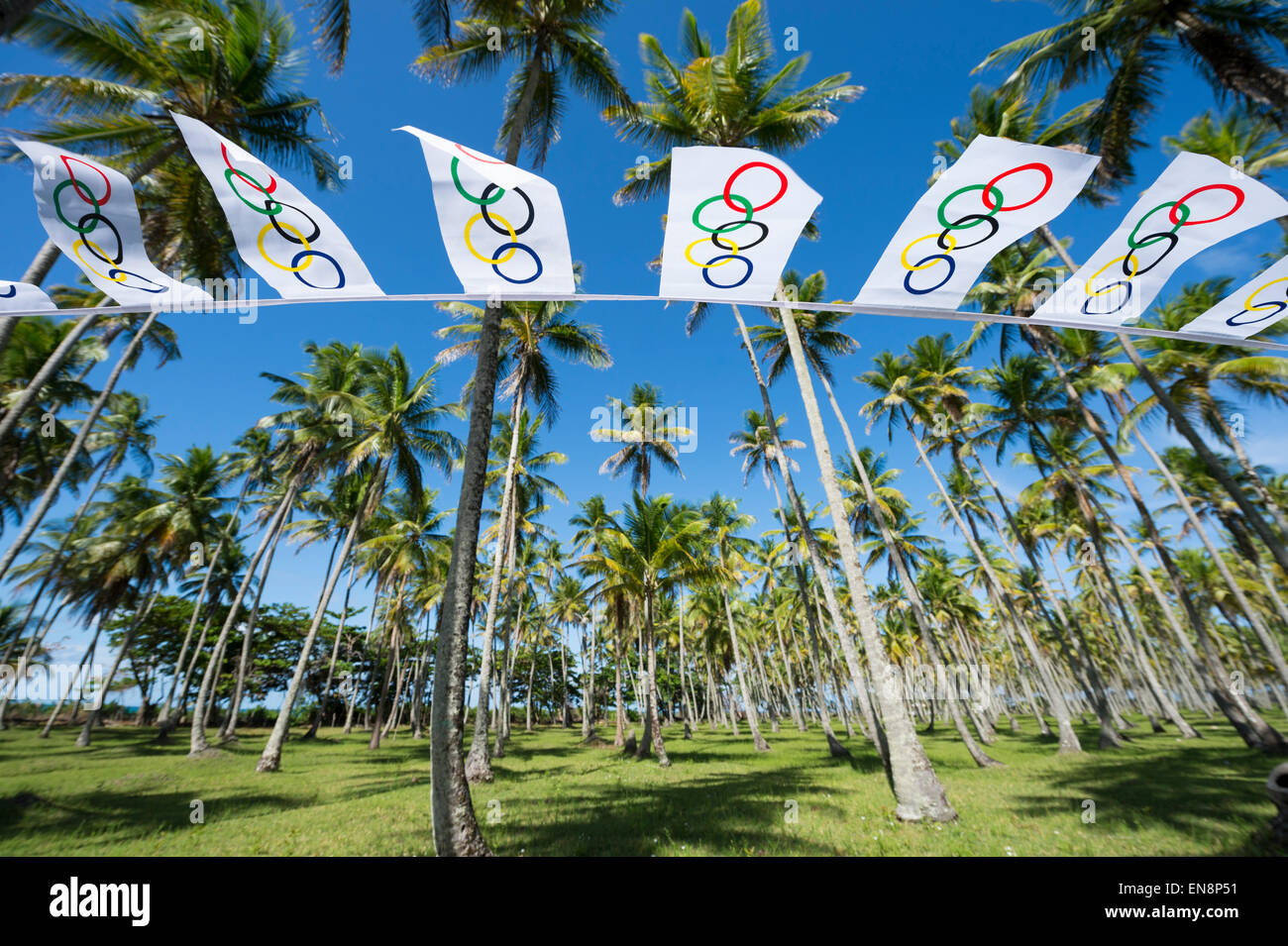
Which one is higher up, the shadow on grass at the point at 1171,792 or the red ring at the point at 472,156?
the red ring at the point at 472,156

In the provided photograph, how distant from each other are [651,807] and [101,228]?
434 inches

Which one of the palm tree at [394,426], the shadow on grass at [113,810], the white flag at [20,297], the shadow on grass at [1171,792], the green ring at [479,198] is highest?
the palm tree at [394,426]

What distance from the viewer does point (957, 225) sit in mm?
3555

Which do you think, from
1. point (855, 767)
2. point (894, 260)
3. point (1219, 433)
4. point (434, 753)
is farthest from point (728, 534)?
point (894, 260)

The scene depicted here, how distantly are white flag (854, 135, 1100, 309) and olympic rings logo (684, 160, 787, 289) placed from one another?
907 millimetres

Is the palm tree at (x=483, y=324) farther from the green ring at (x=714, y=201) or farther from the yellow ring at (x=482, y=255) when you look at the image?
the green ring at (x=714, y=201)

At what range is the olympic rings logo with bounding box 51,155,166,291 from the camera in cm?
396

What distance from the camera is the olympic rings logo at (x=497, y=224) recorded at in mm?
3629

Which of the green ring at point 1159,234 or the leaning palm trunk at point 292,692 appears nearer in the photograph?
the green ring at point 1159,234

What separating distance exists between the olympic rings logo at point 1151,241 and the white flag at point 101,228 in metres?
7.19

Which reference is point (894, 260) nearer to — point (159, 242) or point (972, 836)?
point (972, 836)

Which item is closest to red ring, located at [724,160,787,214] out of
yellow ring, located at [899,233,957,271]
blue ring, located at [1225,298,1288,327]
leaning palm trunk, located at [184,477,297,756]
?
yellow ring, located at [899,233,957,271]

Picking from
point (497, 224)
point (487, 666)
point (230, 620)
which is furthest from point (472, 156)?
point (230, 620)

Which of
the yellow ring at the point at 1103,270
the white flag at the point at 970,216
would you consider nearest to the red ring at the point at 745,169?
the white flag at the point at 970,216
